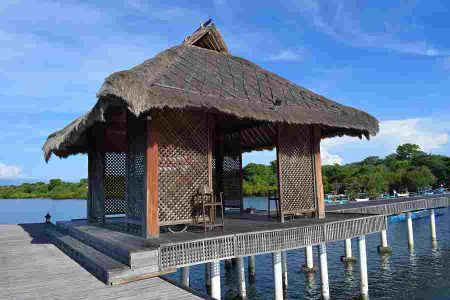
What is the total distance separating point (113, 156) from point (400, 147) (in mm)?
66142

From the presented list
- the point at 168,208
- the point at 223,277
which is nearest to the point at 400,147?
the point at 223,277

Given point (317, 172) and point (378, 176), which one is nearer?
point (317, 172)

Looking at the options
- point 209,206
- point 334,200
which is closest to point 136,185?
point 209,206

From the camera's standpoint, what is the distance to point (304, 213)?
25.6 feet

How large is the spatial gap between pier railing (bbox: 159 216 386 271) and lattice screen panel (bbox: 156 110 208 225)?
96 cm

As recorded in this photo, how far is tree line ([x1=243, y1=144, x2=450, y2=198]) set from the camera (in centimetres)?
4025

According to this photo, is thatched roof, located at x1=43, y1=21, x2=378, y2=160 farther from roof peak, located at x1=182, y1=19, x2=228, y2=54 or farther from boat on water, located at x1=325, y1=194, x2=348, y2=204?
boat on water, located at x1=325, y1=194, x2=348, y2=204

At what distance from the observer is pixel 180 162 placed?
237 inches

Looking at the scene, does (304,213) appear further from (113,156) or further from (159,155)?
(113,156)

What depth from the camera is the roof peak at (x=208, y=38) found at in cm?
775

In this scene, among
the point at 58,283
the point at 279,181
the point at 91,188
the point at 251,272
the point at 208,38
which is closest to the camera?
the point at 58,283

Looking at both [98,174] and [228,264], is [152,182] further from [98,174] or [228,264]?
[228,264]

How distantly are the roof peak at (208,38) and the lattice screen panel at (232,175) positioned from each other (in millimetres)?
2752

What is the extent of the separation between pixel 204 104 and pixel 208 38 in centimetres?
296
